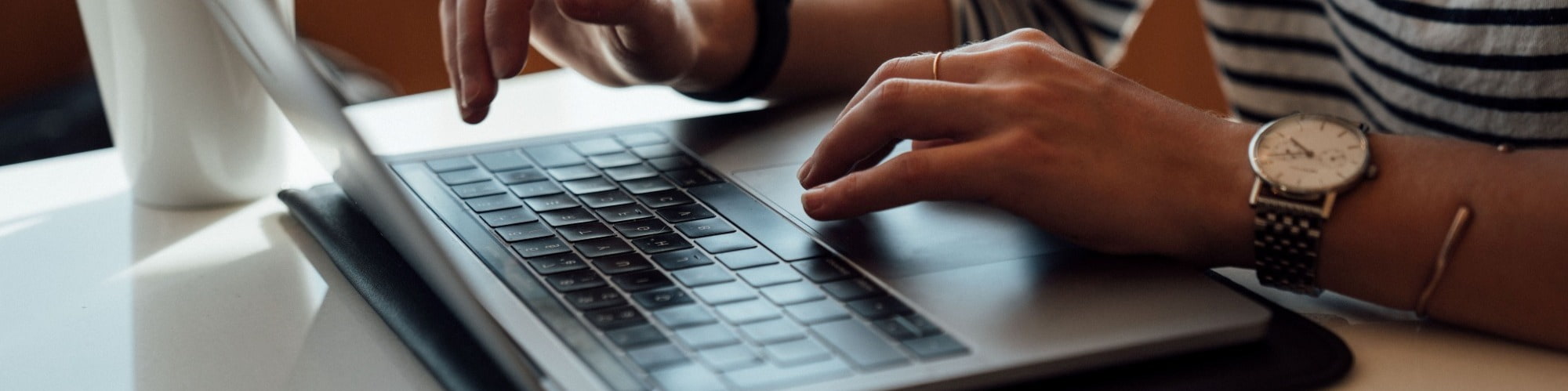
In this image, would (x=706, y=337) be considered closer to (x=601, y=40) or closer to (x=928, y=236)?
(x=928, y=236)

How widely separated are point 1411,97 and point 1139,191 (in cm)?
35

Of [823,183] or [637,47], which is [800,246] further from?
[637,47]

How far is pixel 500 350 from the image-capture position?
1.23 ft

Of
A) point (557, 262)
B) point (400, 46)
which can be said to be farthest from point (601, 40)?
point (400, 46)

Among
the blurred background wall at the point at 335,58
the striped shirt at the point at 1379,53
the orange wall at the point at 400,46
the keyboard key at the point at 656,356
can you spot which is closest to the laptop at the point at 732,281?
the keyboard key at the point at 656,356

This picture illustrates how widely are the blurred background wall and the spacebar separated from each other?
191 millimetres

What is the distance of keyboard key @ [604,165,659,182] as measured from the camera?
1.97 ft

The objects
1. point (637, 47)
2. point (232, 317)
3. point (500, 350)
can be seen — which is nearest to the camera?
point (500, 350)

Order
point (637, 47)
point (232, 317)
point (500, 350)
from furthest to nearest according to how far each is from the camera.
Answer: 1. point (637, 47)
2. point (232, 317)
3. point (500, 350)

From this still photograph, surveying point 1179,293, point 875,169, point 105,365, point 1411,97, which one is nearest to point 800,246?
point 875,169

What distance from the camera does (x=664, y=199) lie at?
1.85ft

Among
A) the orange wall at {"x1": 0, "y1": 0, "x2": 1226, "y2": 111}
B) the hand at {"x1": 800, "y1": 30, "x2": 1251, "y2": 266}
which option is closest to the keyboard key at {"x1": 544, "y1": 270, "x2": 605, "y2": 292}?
the hand at {"x1": 800, "y1": 30, "x2": 1251, "y2": 266}

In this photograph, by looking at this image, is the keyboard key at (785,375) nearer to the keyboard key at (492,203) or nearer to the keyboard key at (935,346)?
the keyboard key at (935,346)

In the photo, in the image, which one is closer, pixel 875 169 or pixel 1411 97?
pixel 875 169
